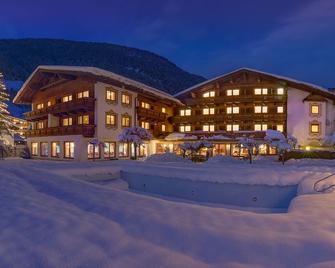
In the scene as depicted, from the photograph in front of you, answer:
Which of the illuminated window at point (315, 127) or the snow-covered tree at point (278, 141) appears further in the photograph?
the illuminated window at point (315, 127)

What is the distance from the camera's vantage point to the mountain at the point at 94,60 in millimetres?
146000

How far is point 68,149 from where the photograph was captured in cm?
3159

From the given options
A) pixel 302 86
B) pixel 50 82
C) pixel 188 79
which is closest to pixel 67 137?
pixel 50 82

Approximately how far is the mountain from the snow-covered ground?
129 meters

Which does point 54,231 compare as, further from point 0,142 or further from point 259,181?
point 0,142

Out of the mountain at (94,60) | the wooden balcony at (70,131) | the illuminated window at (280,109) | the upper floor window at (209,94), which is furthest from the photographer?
the mountain at (94,60)

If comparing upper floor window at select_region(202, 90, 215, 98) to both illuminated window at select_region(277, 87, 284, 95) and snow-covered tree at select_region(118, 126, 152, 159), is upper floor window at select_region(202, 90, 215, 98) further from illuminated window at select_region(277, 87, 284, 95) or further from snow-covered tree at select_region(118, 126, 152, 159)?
snow-covered tree at select_region(118, 126, 152, 159)

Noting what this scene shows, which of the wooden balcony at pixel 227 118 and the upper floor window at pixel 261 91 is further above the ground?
the upper floor window at pixel 261 91

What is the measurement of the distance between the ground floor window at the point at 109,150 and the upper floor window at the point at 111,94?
198 inches

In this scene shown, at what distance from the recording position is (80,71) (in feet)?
94.4

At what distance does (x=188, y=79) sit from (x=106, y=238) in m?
158

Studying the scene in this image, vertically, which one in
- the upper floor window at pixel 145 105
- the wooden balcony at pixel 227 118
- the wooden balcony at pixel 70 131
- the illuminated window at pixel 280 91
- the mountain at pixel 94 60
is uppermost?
the mountain at pixel 94 60

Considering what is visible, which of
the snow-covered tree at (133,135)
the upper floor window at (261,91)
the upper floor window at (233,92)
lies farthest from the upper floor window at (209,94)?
the snow-covered tree at (133,135)

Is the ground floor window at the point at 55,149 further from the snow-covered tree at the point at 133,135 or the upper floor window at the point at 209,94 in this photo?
the upper floor window at the point at 209,94
